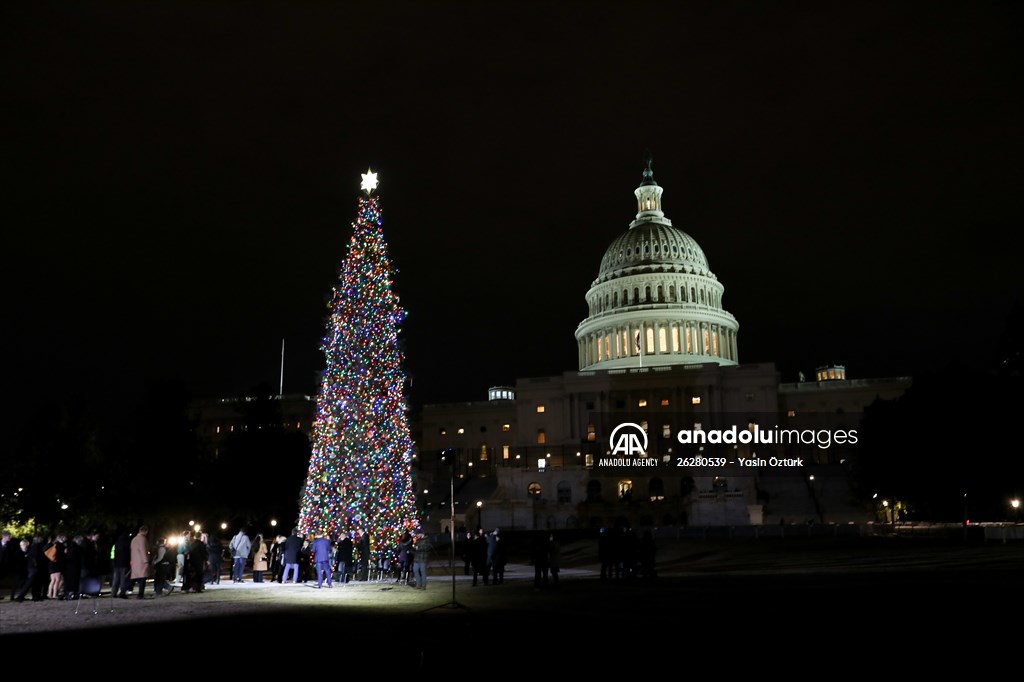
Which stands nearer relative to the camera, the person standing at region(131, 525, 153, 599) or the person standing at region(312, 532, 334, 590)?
the person standing at region(131, 525, 153, 599)

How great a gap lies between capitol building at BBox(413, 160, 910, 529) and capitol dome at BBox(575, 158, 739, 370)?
21 cm

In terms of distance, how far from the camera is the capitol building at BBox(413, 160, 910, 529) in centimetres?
8725

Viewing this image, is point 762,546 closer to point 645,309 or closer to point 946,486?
point 946,486

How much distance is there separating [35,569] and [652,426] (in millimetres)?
100129

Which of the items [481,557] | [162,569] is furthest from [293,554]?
[481,557]

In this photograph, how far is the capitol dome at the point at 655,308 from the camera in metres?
140

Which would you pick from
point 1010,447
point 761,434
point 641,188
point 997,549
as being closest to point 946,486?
point 1010,447

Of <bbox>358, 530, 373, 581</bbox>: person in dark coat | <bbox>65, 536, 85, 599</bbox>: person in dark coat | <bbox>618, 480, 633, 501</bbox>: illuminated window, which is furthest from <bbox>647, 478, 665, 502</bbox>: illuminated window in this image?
<bbox>65, 536, 85, 599</bbox>: person in dark coat

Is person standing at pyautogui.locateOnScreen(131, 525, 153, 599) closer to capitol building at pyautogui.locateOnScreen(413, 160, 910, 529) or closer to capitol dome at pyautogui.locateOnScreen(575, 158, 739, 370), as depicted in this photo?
capitol building at pyautogui.locateOnScreen(413, 160, 910, 529)

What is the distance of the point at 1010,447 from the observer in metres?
62.5

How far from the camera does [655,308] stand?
14075 cm

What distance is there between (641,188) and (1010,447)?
106631mm

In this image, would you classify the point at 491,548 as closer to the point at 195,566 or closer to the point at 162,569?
the point at 195,566

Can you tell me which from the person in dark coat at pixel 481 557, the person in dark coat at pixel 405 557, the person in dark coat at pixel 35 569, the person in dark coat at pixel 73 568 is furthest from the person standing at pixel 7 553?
the person in dark coat at pixel 481 557
